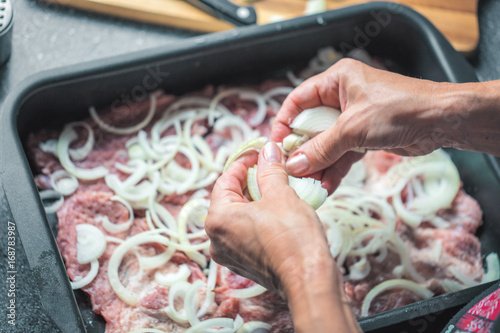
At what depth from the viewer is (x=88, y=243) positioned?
4.58ft

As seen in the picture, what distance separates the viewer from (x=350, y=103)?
4.14 ft

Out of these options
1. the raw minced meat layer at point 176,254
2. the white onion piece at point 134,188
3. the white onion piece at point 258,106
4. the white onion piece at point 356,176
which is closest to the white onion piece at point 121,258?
the raw minced meat layer at point 176,254

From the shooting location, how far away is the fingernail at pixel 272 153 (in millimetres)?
1187

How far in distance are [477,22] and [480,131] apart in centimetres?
Result: 92

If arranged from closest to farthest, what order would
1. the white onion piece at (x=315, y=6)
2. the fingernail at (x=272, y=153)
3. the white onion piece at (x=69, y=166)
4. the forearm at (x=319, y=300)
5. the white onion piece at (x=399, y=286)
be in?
the forearm at (x=319, y=300) < the fingernail at (x=272, y=153) < the white onion piece at (x=399, y=286) < the white onion piece at (x=69, y=166) < the white onion piece at (x=315, y=6)

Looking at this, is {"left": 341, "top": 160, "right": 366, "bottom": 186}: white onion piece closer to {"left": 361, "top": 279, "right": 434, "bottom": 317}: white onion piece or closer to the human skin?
the human skin

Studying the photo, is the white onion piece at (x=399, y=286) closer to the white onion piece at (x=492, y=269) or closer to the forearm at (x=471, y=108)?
the white onion piece at (x=492, y=269)

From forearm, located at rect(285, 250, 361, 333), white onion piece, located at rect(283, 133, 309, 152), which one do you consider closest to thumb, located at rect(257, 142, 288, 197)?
white onion piece, located at rect(283, 133, 309, 152)

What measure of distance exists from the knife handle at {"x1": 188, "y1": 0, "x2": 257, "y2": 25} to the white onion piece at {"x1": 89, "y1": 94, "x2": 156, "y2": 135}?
0.41 m

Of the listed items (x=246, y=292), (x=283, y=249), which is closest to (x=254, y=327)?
(x=246, y=292)

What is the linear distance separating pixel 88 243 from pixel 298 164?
660 mm

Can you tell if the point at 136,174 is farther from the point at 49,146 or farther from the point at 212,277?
the point at 212,277

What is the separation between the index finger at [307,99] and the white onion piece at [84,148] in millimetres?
632

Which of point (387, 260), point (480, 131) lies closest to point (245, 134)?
point (387, 260)
